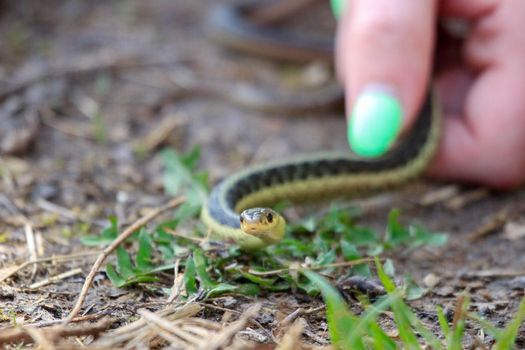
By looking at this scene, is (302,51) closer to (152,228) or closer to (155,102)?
(155,102)

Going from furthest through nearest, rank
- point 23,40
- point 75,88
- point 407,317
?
point 23,40, point 75,88, point 407,317

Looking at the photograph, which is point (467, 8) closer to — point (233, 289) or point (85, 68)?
point (233, 289)

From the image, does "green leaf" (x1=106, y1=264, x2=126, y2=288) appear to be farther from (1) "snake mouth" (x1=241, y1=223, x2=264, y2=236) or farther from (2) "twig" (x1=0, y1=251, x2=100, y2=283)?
(1) "snake mouth" (x1=241, y1=223, x2=264, y2=236)

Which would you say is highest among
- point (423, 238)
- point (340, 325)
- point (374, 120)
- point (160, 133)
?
A: point (160, 133)

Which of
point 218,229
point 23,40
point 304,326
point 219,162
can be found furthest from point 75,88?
point 304,326

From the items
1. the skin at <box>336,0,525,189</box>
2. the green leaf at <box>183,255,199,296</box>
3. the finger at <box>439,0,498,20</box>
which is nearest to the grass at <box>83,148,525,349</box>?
the green leaf at <box>183,255,199,296</box>

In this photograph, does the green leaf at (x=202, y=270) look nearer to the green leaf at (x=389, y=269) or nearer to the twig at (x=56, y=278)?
the twig at (x=56, y=278)

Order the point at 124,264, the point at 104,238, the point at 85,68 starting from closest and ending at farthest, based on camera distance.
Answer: the point at 124,264
the point at 104,238
the point at 85,68

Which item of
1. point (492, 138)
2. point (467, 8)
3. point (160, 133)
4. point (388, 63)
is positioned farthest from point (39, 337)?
point (467, 8)
